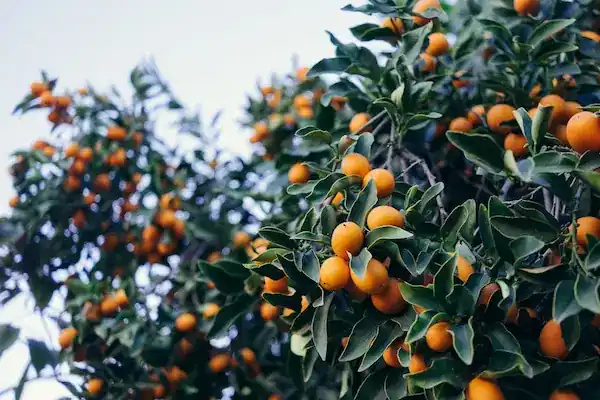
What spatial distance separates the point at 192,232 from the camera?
2553 mm

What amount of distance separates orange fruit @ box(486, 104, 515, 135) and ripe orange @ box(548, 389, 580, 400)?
27.7 inches

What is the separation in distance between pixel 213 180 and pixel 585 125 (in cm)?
190

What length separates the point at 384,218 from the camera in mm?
1214

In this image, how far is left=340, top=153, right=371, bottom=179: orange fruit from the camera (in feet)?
4.50

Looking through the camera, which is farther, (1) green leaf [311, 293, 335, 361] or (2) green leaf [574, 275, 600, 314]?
(1) green leaf [311, 293, 335, 361]

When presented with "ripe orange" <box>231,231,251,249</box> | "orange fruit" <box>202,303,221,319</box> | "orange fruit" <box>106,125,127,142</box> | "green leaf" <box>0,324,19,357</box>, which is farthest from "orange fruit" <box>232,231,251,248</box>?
"green leaf" <box>0,324,19,357</box>

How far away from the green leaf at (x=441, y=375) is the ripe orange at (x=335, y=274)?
212 mm

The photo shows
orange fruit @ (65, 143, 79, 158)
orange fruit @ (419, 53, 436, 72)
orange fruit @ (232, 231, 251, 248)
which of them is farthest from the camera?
orange fruit @ (65, 143, 79, 158)

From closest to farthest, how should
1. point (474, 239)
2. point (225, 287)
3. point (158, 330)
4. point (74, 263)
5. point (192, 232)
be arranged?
point (474, 239) → point (225, 287) → point (158, 330) → point (192, 232) → point (74, 263)

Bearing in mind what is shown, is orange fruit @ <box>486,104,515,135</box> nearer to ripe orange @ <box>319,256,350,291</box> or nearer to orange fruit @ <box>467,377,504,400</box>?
ripe orange @ <box>319,256,350,291</box>

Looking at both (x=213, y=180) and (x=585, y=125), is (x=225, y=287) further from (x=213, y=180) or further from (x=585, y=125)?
(x=213, y=180)

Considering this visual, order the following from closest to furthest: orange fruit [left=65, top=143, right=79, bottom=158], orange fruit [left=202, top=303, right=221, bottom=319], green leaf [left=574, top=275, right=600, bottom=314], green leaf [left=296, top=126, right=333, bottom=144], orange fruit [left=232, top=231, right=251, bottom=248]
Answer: green leaf [left=574, top=275, right=600, bottom=314] < green leaf [left=296, top=126, right=333, bottom=144] < orange fruit [left=202, top=303, right=221, bottom=319] < orange fruit [left=232, top=231, right=251, bottom=248] < orange fruit [left=65, top=143, right=79, bottom=158]

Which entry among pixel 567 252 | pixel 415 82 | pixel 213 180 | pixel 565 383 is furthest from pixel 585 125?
pixel 213 180

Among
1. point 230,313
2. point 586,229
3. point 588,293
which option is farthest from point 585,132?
point 230,313
